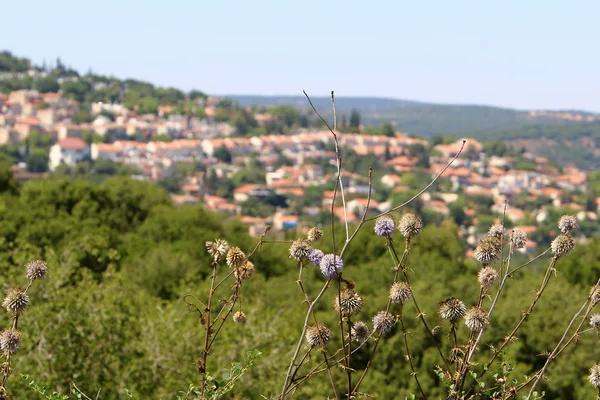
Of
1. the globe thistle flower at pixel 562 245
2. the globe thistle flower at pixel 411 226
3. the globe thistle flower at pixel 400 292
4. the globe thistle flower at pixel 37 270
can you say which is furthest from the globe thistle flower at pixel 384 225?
the globe thistle flower at pixel 37 270

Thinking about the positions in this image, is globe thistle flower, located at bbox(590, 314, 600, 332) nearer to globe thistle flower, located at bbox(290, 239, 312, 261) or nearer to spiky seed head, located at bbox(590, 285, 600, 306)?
spiky seed head, located at bbox(590, 285, 600, 306)

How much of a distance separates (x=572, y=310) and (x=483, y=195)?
113m

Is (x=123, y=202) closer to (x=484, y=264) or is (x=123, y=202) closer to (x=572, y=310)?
(x=572, y=310)

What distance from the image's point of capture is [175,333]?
1225cm

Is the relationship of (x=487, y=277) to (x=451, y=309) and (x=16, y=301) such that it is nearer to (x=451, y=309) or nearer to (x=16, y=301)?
(x=451, y=309)

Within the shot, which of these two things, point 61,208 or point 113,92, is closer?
point 61,208

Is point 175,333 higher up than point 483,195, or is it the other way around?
point 175,333

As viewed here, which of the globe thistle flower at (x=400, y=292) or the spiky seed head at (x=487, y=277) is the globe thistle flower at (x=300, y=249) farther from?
the spiky seed head at (x=487, y=277)

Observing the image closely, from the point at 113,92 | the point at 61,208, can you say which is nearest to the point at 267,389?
the point at 61,208

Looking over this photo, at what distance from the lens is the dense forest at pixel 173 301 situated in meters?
11.0

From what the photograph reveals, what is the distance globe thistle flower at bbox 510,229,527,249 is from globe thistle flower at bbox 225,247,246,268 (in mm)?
877

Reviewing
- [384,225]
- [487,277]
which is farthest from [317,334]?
[487,277]

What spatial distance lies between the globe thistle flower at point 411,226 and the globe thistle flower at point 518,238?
35 centimetres

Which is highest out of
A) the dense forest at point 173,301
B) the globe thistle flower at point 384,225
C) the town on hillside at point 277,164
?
the globe thistle flower at point 384,225
